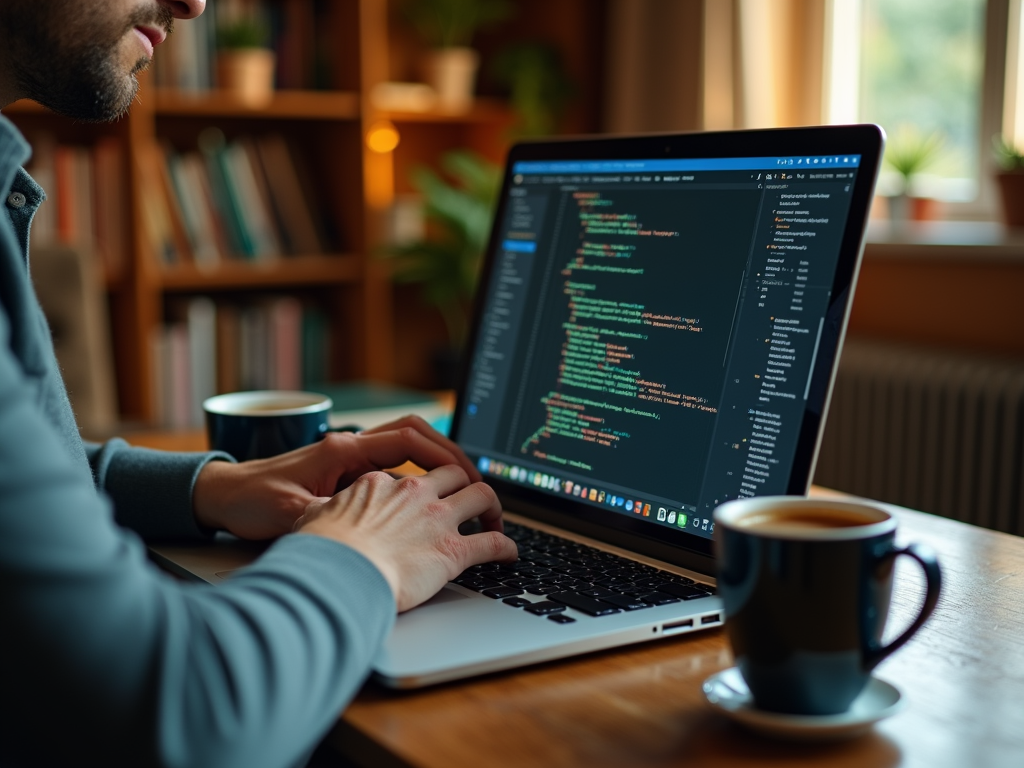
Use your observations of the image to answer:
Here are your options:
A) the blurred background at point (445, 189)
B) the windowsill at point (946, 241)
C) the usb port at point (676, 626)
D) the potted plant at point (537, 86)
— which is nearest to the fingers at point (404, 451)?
the usb port at point (676, 626)

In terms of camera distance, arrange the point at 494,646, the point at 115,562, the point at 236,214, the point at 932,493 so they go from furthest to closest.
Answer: the point at 236,214 < the point at 932,493 < the point at 494,646 < the point at 115,562

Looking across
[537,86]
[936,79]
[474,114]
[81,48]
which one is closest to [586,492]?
[81,48]

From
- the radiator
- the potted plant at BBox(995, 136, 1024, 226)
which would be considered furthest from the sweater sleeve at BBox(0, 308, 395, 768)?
the potted plant at BBox(995, 136, 1024, 226)

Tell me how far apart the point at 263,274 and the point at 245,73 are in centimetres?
54

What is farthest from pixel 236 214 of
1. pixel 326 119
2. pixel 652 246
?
pixel 652 246

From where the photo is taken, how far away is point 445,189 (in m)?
3.18

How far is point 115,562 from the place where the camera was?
0.54m

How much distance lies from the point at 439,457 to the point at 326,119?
250 centimetres

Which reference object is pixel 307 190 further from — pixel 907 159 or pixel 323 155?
pixel 907 159

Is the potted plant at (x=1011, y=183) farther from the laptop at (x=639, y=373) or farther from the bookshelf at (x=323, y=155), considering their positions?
the laptop at (x=639, y=373)

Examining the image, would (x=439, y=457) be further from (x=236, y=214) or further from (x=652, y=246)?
(x=236, y=214)

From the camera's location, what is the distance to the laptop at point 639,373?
2.46ft

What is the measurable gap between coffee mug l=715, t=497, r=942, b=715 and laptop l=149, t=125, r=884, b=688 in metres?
0.14

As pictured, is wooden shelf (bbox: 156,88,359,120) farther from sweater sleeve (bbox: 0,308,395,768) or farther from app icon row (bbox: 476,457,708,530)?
sweater sleeve (bbox: 0,308,395,768)
